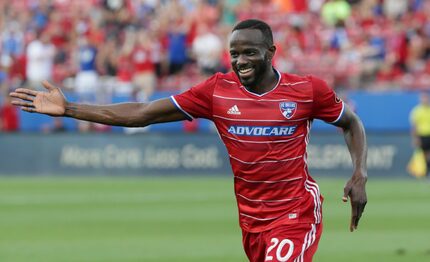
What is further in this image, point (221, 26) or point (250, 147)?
point (221, 26)

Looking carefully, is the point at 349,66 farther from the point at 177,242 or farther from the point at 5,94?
the point at 177,242

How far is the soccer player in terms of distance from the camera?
704 centimetres

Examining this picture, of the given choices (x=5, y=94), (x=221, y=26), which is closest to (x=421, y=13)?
(x=221, y=26)

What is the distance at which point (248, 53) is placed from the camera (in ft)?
22.5

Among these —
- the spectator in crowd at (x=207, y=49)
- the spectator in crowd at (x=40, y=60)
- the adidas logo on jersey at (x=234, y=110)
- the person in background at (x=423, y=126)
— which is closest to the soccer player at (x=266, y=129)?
the adidas logo on jersey at (x=234, y=110)

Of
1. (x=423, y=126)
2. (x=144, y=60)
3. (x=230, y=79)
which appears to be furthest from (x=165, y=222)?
(x=144, y=60)

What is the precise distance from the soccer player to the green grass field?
481cm

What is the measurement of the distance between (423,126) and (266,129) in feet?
57.8

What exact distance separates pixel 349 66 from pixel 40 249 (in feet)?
43.5

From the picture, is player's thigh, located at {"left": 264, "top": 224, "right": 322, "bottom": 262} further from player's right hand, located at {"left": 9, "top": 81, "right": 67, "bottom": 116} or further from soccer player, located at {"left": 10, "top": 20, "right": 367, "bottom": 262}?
player's right hand, located at {"left": 9, "top": 81, "right": 67, "bottom": 116}

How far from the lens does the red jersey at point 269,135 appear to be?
7.09 meters

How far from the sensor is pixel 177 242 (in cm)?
1363

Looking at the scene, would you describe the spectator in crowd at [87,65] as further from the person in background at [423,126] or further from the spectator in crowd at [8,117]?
the person in background at [423,126]

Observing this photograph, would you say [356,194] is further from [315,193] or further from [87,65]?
[87,65]
